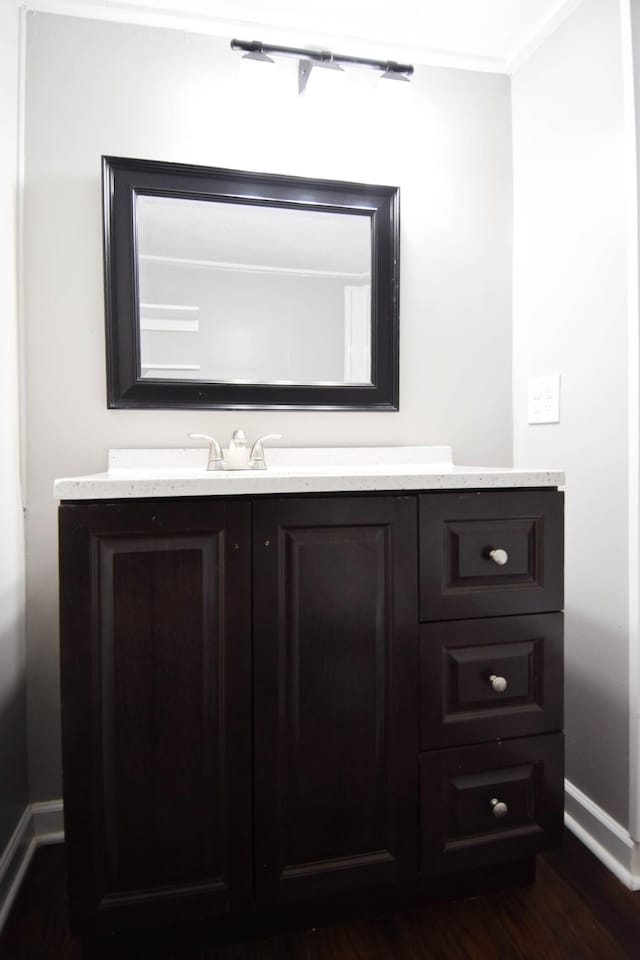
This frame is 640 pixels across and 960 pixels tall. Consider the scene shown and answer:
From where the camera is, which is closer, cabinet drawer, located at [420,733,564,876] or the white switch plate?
cabinet drawer, located at [420,733,564,876]

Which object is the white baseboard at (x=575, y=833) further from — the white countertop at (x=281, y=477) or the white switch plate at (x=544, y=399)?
the white switch plate at (x=544, y=399)

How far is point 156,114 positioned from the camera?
142cm

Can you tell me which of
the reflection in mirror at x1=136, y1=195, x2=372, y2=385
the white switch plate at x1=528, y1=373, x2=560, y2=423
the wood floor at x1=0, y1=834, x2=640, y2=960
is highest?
the reflection in mirror at x1=136, y1=195, x2=372, y2=385

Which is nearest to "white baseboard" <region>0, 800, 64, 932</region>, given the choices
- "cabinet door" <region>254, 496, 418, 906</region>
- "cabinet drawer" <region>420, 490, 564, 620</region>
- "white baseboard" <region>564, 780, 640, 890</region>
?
"cabinet door" <region>254, 496, 418, 906</region>

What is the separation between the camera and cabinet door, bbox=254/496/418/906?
3.23ft

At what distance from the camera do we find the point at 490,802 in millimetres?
1084

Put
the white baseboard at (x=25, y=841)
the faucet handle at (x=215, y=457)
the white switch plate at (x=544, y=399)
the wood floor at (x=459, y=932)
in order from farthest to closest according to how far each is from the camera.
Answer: the white switch plate at (x=544, y=399)
the faucet handle at (x=215, y=457)
the white baseboard at (x=25, y=841)
the wood floor at (x=459, y=932)

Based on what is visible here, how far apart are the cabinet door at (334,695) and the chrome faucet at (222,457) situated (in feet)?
1.40

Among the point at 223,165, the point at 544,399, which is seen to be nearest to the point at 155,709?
the point at 544,399

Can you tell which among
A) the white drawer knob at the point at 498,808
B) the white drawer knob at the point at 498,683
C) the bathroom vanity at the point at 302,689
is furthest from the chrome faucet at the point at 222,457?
the white drawer knob at the point at 498,808

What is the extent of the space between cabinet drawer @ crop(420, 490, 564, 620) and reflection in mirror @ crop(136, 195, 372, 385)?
0.63 meters

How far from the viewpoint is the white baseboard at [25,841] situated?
115 cm

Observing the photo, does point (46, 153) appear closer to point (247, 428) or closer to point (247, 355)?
point (247, 355)

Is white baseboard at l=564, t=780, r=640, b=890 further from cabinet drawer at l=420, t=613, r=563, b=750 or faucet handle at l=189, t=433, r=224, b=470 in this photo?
faucet handle at l=189, t=433, r=224, b=470
